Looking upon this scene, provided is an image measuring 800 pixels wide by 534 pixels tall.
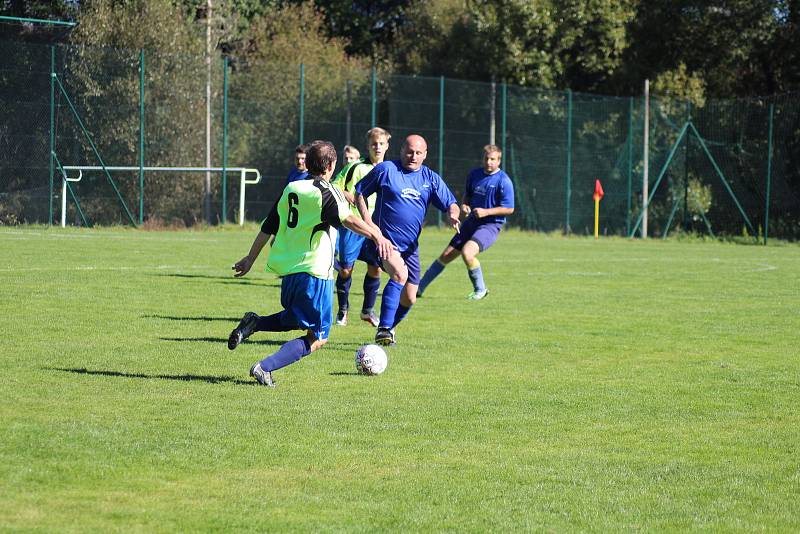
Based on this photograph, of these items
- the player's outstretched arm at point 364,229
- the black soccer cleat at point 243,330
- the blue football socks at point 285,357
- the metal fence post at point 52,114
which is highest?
the metal fence post at point 52,114

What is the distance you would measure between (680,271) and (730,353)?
1025 centimetres

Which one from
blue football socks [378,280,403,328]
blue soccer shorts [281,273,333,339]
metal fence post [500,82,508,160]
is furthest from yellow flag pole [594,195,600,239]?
blue soccer shorts [281,273,333,339]

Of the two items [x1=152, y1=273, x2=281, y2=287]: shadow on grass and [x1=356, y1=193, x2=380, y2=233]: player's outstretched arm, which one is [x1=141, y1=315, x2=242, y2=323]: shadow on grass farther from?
[x1=152, y1=273, x2=281, y2=287]: shadow on grass

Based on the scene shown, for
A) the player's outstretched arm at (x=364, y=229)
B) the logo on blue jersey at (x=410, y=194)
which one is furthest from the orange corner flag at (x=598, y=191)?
the player's outstretched arm at (x=364, y=229)

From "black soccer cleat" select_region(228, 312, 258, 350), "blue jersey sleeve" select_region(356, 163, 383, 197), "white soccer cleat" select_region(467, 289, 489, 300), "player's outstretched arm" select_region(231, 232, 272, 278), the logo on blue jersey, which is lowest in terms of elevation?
"white soccer cleat" select_region(467, 289, 489, 300)

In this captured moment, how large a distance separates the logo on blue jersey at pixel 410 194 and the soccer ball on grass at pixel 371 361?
2.39 metres

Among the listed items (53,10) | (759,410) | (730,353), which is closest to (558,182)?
(53,10)

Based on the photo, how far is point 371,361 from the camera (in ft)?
28.2

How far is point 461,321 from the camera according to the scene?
12516mm

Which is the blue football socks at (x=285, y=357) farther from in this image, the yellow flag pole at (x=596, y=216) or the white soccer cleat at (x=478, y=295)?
the yellow flag pole at (x=596, y=216)

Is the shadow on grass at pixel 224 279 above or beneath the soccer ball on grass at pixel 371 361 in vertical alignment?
beneath

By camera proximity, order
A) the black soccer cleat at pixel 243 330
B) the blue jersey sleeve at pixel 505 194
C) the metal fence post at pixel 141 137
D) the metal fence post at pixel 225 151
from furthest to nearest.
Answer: the metal fence post at pixel 225 151 < the metal fence post at pixel 141 137 < the blue jersey sleeve at pixel 505 194 < the black soccer cleat at pixel 243 330

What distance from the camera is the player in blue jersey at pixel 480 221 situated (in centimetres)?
1470

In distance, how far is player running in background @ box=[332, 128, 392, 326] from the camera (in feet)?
37.9
